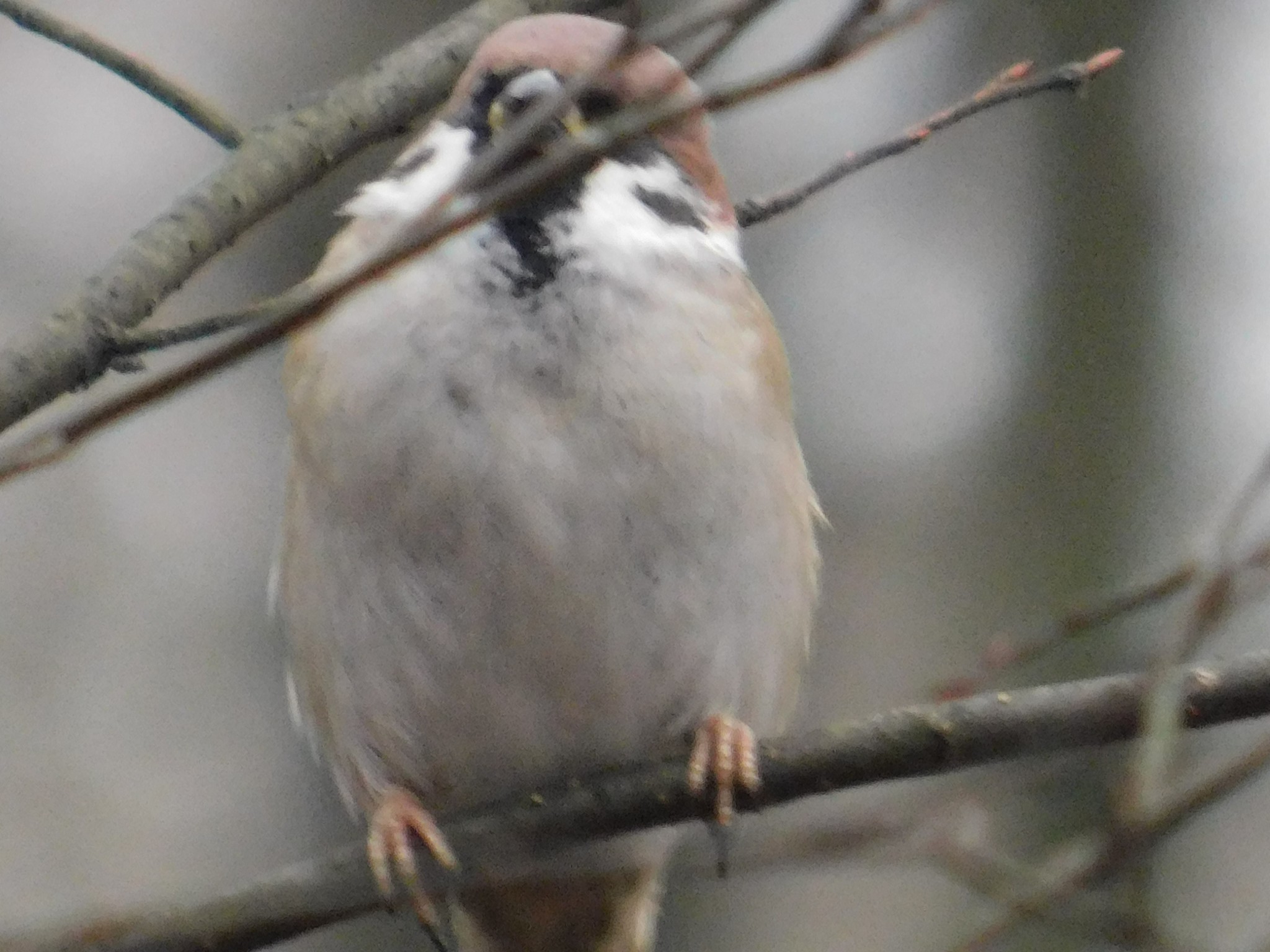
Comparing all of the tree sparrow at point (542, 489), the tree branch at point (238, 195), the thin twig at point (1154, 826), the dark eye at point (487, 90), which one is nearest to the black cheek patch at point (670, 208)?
the tree sparrow at point (542, 489)

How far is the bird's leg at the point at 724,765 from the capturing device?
7.84 feet

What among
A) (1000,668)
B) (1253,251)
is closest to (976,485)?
(1253,251)

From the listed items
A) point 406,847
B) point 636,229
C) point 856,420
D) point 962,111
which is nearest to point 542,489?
point 636,229

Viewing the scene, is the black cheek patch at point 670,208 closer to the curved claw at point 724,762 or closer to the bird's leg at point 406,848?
the curved claw at point 724,762

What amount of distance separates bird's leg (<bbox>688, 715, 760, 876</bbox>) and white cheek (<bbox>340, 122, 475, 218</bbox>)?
0.87m

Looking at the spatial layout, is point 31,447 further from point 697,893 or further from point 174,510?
point 174,510

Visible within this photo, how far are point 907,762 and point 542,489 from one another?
0.67 m

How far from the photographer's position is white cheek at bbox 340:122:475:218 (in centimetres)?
260

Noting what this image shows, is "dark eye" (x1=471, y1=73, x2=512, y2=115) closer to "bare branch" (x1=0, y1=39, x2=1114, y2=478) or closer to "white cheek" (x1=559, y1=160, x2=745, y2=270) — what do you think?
"white cheek" (x1=559, y1=160, x2=745, y2=270)

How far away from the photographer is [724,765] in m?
2.46

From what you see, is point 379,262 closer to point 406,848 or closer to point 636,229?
point 636,229

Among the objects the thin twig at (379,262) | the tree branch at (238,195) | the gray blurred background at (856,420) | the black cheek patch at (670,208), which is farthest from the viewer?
the gray blurred background at (856,420)

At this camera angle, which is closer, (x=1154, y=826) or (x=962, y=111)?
(x=1154, y=826)

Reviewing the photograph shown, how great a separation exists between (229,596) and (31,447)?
14.4 ft
